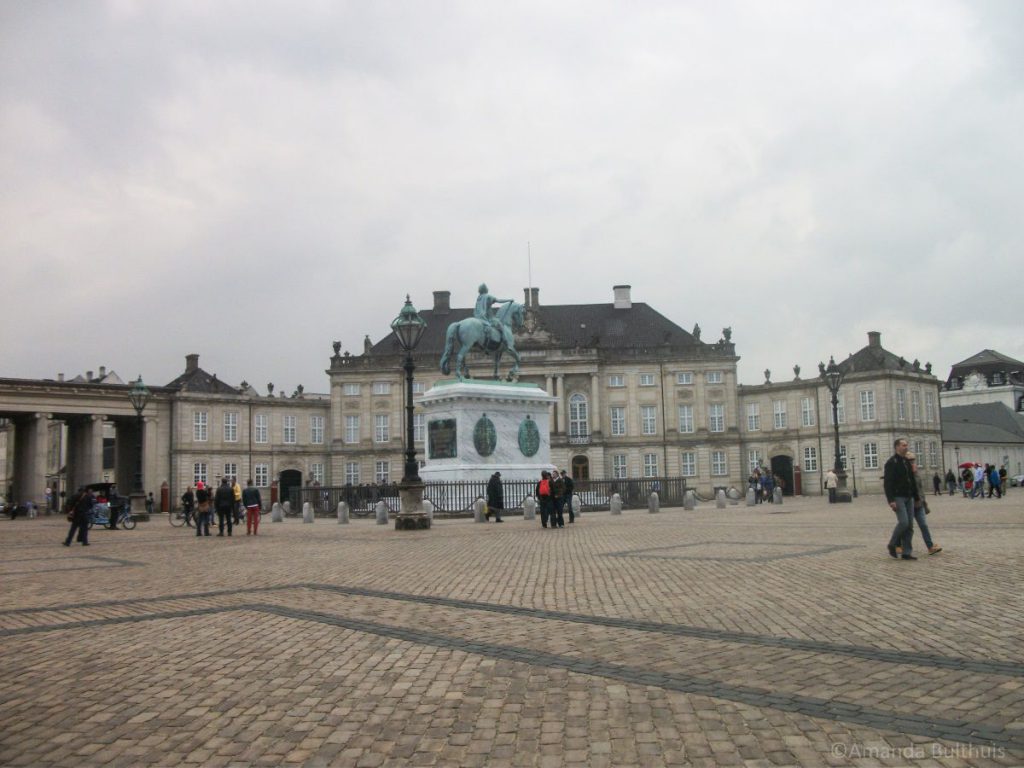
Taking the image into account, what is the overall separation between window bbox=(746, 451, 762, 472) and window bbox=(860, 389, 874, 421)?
356 inches

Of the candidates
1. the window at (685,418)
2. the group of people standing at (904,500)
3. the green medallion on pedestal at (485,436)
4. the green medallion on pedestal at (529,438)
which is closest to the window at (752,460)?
the window at (685,418)

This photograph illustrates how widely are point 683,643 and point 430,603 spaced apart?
11.2 ft

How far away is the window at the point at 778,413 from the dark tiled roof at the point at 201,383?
45.6 metres

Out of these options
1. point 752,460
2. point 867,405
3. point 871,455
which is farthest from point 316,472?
point 867,405

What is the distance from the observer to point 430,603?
10000mm

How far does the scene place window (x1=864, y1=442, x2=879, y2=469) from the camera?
71.8 meters

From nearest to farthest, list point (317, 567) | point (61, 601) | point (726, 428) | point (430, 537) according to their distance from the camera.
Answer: point (61, 601), point (317, 567), point (430, 537), point (726, 428)

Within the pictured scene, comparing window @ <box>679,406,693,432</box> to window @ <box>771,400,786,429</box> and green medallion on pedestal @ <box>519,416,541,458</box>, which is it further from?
green medallion on pedestal @ <box>519,416,541,458</box>

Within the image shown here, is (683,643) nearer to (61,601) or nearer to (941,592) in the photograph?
(941,592)

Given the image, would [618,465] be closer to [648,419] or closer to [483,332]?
[648,419]

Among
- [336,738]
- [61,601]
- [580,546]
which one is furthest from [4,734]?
[580,546]

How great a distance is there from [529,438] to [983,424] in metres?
80.0

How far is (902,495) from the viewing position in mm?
13359

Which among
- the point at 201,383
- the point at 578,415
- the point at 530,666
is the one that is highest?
the point at 201,383
